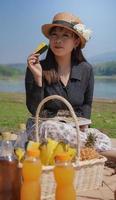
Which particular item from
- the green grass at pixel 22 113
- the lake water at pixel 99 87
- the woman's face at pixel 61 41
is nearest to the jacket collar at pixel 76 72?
the woman's face at pixel 61 41

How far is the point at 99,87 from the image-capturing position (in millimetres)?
7328

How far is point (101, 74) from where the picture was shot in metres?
7.26

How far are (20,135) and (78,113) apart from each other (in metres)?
0.78

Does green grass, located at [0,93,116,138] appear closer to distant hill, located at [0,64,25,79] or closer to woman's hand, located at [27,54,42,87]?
distant hill, located at [0,64,25,79]

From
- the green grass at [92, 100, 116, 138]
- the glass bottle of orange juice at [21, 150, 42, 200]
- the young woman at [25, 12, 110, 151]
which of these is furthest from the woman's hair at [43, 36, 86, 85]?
the green grass at [92, 100, 116, 138]

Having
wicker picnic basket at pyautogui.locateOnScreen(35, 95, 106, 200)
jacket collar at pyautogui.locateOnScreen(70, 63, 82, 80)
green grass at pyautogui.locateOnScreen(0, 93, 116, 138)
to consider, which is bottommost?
green grass at pyautogui.locateOnScreen(0, 93, 116, 138)

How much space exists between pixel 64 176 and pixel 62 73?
4.79ft

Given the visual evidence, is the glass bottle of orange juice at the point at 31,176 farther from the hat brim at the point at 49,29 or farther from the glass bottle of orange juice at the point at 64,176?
the hat brim at the point at 49,29

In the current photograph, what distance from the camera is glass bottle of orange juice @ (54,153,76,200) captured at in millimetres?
1354

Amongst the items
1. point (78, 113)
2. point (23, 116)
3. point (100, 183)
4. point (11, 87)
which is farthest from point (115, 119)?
point (100, 183)

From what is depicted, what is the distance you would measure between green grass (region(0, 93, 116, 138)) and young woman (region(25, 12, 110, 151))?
1.79 m

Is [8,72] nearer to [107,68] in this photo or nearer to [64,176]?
[107,68]

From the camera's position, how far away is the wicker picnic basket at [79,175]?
1.78 meters

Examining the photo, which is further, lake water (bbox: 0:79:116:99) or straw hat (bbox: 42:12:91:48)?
lake water (bbox: 0:79:116:99)
